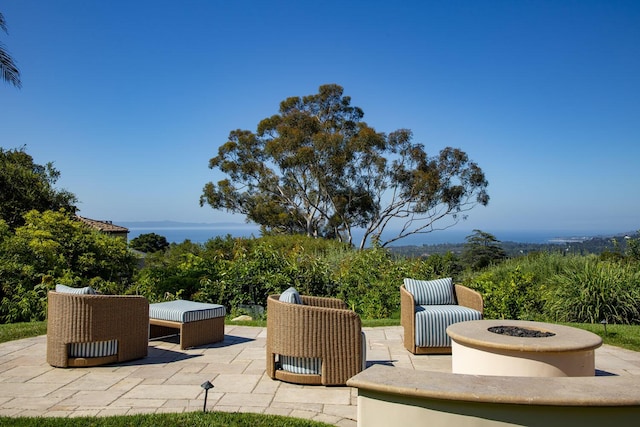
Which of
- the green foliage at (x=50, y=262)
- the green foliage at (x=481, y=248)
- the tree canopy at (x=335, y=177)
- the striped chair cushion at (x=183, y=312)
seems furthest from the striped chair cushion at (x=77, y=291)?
the tree canopy at (x=335, y=177)

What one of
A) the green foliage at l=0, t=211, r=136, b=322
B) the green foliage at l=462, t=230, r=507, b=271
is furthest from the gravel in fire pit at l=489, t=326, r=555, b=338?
the green foliage at l=462, t=230, r=507, b=271

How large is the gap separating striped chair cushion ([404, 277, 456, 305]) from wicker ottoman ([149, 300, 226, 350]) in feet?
7.80

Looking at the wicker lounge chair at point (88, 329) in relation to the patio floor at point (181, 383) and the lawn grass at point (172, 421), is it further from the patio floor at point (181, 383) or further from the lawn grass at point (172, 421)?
the lawn grass at point (172, 421)

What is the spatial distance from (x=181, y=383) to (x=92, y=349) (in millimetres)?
1177

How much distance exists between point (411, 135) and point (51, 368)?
2150 cm

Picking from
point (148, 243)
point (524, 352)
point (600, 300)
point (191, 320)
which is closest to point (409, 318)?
point (524, 352)

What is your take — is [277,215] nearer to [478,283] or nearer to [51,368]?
[478,283]

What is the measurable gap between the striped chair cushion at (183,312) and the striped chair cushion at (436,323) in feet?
7.99

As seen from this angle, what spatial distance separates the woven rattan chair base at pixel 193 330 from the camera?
5.70m

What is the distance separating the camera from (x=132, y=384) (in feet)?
14.4

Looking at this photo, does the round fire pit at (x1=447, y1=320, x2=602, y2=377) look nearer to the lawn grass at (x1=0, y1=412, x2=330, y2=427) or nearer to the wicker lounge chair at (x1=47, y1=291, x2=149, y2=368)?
the lawn grass at (x1=0, y1=412, x2=330, y2=427)

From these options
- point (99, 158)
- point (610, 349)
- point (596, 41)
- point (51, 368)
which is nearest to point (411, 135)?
point (596, 41)

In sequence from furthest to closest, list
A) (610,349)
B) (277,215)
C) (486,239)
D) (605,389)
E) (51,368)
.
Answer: (277,215)
(486,239)
(610,349)
(51,368)
(605,389)

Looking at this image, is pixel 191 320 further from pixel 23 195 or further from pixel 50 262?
pixel 23 195
